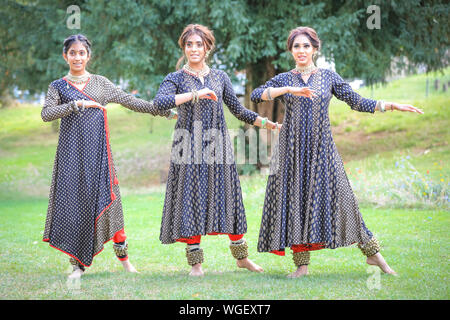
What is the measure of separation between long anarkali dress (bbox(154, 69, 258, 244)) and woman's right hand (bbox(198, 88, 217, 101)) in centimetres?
19

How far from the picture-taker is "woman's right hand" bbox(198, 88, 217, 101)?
4340 mm

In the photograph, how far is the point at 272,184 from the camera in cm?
456

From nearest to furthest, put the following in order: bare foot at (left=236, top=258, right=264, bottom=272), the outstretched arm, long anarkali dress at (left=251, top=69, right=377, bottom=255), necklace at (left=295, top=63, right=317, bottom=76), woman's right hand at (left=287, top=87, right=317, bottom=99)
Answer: woman's right hand at (left=287, top=87, right=317, bottom=99) → the outstretched arm → long anarkali dress at (left=251, top=69, right=377, bottom=255) → necklace at (left=295, top=63, right=317, bottom=76) → bare foot at (left=236, top=258, right=264, bottom=272)

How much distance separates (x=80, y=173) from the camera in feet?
15.2

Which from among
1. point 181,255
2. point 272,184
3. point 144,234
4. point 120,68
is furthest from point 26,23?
point 272,184

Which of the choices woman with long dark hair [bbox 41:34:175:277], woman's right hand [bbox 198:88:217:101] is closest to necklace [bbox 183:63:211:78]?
woman's right hand [bbox 198:88:217:101]

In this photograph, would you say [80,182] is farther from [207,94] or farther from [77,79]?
[207,94]

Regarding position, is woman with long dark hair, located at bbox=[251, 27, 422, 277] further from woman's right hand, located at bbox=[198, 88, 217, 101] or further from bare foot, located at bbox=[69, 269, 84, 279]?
bare foot, located at bbox=[69, 269, 84, 279]

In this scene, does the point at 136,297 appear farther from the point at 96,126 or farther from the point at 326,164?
the point at 326,164

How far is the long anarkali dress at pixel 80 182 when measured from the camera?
4.60 meters

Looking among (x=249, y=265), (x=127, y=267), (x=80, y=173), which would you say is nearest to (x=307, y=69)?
(x=249, y=265)

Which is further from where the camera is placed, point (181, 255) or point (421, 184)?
point (421, 184)

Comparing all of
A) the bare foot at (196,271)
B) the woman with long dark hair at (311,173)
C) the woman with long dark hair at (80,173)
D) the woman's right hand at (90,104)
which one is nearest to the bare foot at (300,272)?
the woman with long dark hair at (311,173)
